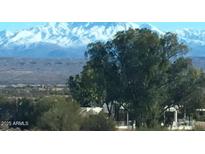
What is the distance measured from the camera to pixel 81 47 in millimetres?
6758

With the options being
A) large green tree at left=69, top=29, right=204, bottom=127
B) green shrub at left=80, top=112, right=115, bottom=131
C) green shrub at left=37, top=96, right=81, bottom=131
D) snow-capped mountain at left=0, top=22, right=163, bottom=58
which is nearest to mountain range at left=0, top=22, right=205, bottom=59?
snow-capped mountain at left=0, top=22, right=163, bottom=58

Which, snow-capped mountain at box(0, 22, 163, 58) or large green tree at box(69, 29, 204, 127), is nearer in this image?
snow-capped mountain at box(0, 22, 163, 58)

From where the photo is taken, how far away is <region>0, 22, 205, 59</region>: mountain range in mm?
5426

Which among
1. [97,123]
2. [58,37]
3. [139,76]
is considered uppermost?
[58,37]

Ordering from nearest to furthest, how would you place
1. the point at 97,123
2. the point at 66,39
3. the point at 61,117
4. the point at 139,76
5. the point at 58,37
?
the point at 61,117 < the point at 97,123 < the point at 58,37 < the point at 66,39 < the point at 139,76

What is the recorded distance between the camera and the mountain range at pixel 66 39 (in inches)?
214

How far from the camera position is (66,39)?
712 cm

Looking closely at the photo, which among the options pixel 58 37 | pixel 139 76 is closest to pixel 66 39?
pixel 58 37

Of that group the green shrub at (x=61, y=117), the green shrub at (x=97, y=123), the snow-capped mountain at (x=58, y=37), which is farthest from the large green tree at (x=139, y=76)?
the green shrub at (x=97, y=123)

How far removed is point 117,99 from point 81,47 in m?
0.93

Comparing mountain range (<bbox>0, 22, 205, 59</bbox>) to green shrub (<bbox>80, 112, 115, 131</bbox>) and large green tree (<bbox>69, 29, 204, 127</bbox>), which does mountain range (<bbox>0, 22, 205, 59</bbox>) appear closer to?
large green tree (<bbox>69, 29, 204, 127</bbox>)

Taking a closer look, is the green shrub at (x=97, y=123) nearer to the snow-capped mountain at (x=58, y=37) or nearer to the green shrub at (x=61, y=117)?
the green shrub at (x=61, y=117)

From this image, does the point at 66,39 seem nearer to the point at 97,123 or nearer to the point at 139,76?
the point at 139,76
